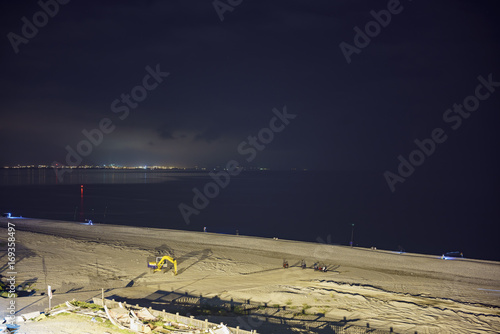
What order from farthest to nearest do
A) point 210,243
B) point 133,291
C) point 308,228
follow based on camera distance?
point 308,228 < point 210,243 < point 133,291

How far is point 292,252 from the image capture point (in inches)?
1118

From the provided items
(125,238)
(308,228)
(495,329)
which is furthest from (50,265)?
(308,228)

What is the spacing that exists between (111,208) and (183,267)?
176ft

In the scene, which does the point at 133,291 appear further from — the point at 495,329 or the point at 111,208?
the point at 111,208

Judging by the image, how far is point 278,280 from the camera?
20188 mm

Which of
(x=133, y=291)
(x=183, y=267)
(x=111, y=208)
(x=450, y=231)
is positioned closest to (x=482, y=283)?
(x=183, y=267)

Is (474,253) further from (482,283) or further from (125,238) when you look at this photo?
(125,238)

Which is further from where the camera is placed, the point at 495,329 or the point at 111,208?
the point at 111,208

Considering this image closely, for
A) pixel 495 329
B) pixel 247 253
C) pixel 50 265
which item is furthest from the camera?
pixel 247 253

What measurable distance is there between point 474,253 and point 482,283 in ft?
83.0

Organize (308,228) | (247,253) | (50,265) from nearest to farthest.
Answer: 1. (50,265)
2. (247,253)
3. (308,228)

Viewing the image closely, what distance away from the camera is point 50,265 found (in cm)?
2167

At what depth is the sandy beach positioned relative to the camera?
1556cm

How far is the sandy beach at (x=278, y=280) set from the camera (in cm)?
1556
